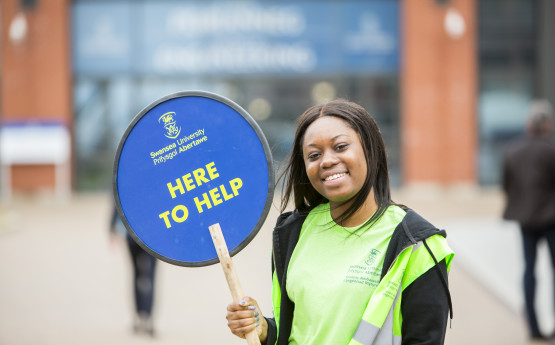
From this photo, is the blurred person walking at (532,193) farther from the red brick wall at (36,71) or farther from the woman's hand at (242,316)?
the red brick wall at (36,71)

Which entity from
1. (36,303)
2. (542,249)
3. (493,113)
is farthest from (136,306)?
(493,113)

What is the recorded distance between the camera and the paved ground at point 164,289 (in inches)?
239

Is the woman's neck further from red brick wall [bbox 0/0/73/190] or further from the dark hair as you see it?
red brick wall [bbox 0/0/73/190]

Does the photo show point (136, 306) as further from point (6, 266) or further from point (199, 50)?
point (199, 50)

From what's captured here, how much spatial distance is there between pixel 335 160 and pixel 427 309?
1.50 feet

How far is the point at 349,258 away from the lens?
6.09ft

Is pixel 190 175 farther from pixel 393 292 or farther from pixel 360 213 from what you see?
pixel 393 292

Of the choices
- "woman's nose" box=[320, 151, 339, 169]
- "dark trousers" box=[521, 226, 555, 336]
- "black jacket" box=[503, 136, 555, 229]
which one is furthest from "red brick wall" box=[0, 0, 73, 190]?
"woman's nose" box=[320, 151, 339, 169]

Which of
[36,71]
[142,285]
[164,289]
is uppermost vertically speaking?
[36,71]

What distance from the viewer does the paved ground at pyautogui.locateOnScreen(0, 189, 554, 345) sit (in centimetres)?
608

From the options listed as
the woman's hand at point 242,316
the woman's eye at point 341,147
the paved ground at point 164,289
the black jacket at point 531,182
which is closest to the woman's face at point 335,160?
the woman's eye at point 341,147

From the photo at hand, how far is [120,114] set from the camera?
20250 millimetres

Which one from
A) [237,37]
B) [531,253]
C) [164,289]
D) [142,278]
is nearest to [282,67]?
[237,37]

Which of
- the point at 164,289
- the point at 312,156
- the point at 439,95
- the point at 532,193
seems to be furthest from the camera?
the point at 439,95
